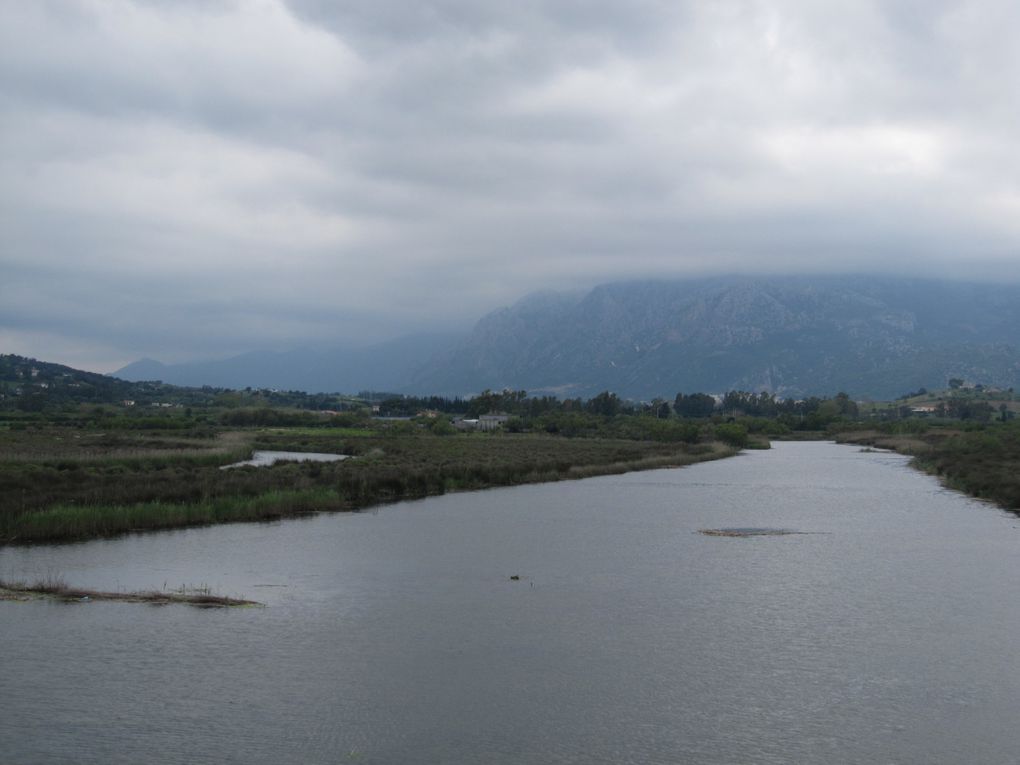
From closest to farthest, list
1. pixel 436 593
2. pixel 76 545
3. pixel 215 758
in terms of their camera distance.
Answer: pixel 215 758
pixel 436 593
pixel 76 545

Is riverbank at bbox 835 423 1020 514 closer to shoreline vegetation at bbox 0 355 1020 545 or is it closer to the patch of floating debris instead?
shoreline vegetation at bbox 0 355 1020 545

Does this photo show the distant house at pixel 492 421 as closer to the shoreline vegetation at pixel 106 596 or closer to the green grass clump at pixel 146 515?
the green grass clump at pixel 146 515

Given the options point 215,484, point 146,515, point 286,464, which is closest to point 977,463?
point 286,464

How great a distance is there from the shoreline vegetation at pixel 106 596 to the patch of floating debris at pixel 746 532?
2036 cm

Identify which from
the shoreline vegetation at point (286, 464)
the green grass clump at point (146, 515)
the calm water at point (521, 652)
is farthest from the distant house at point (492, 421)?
the calm water at point (521, 652)

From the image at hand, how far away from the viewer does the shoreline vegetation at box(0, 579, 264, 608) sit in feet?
74.3

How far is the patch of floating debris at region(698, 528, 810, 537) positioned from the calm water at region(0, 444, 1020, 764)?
5.46 feet

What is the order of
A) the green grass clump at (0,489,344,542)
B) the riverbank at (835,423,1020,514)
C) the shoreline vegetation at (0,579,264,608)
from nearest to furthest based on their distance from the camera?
the shoreline vegetation at (0,579,264,608), the green grass clump at (0,489,344,542), the riverbank at (835,423,1020,514)

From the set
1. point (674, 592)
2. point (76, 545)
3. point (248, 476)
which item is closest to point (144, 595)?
point (76, 545)

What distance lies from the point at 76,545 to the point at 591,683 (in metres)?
21.3

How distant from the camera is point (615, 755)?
14.3 m

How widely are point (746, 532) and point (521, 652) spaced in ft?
66.9

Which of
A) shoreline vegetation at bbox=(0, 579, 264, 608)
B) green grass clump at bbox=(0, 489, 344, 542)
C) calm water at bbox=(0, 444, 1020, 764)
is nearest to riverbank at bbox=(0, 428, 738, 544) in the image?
green grass clump at bbox=(0, 489, 344, 542)

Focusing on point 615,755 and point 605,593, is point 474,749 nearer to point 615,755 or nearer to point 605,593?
point 615,755
